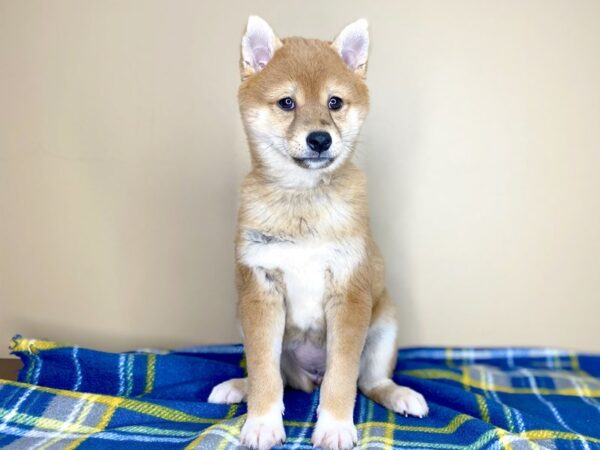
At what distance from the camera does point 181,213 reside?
7.01 ft

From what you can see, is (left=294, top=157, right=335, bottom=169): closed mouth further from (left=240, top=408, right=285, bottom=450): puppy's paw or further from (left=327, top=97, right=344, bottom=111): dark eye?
(left=240, top=408, right=285, bottom=450): puppy's paw

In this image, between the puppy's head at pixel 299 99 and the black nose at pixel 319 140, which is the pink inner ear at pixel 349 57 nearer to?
the puppy's head at pixel 299 99

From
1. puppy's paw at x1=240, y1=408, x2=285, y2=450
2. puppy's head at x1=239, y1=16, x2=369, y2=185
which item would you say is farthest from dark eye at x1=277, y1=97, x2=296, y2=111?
puppy's paw at x1=240, y1=408, x2=285, y2=450

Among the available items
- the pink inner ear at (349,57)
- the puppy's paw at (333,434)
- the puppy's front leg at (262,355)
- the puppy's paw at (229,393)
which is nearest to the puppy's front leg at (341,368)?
the puppy's paw at (333,434)

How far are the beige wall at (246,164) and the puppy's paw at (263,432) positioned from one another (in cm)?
82

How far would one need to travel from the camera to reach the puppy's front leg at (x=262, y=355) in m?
1.37

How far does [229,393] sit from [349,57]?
1.04 metres

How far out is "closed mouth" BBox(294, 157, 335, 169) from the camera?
1432 millimetres

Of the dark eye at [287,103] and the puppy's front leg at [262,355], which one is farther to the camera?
the dark eye at [287,103]

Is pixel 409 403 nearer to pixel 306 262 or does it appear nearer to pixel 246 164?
pixel 306 262

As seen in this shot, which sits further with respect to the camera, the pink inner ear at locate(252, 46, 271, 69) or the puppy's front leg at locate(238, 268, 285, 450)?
the pink inner ear at locate(252, 46, 271, 69)

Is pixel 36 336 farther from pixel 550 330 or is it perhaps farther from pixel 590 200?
pixel 590 200

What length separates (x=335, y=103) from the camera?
151 cm

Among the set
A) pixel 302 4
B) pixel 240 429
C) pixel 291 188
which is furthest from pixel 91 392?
pixel 302 4
